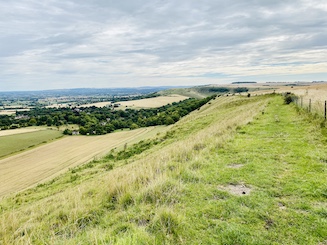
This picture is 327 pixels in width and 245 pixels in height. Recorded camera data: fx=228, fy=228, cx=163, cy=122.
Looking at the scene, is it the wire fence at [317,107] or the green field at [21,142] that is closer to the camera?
the wire fence at [317,107]

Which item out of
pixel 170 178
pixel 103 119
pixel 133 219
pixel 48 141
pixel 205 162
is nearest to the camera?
pixel 133 219

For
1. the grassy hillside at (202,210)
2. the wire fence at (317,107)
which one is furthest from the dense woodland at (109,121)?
the grassy hillside at (202,210)

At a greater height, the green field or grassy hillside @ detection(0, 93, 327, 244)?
grassy hillside @ detection(0, 93, 327, 244)

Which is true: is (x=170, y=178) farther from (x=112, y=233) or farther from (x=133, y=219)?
(x=112, y=233)

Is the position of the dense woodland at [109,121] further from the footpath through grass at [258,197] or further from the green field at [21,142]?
the footpath through grass at [258,197]

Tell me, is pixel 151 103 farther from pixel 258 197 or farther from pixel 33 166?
pixel 258 197

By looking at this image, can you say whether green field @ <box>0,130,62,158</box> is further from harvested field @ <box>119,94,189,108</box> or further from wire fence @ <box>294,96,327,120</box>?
harvested field @ <box>119,94,189,108</box>

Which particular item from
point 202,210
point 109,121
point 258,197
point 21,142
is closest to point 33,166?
point 21,142

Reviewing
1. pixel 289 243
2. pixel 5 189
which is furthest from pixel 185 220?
pixel 5 189

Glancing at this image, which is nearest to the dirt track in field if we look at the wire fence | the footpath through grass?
the footpath through grass

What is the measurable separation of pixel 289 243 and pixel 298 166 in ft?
15.1

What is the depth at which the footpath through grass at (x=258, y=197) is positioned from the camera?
416cm

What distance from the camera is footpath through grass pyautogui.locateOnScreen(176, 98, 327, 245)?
13.6 ft

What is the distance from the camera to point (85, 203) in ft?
20.2
